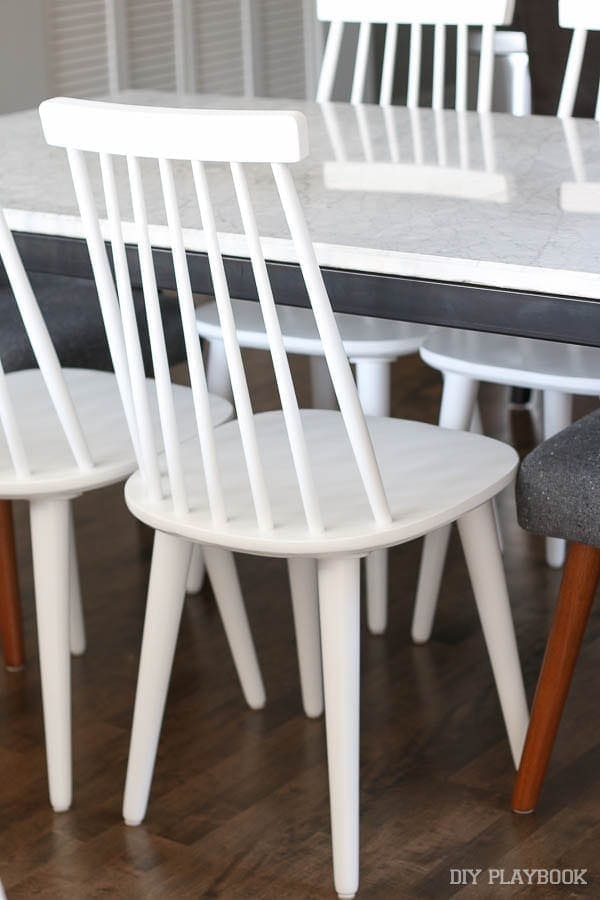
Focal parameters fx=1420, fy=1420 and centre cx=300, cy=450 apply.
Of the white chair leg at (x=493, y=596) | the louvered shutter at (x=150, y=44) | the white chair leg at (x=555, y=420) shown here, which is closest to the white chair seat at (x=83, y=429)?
the white chair leg at (x=493, y=596)

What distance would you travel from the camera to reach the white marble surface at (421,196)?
137 centimetres

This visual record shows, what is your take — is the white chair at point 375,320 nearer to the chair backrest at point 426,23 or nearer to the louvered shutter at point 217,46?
the chair backrest at point 426,23

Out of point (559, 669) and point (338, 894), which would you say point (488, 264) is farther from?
point (338, 894)

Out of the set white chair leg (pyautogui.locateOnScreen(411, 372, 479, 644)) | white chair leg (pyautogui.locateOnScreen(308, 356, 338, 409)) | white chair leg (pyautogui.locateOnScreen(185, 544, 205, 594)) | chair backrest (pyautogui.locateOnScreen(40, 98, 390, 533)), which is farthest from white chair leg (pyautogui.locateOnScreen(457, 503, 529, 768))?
white chair leg (pyautogui.locateOnScreen(308, 356, 338, 409))

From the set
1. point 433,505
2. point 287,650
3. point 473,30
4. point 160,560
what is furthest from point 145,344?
point 473,30

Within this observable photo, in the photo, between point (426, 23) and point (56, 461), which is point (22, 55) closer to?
point (426, 23)

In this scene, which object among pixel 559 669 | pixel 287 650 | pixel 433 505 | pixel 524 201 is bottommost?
pixel 287 650

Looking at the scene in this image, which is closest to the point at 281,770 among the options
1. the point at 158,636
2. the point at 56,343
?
the point at 158,636

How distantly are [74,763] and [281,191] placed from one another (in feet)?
2.81

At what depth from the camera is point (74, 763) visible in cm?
177

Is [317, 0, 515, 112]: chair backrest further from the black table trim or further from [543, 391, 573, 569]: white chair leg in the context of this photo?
the black table trim

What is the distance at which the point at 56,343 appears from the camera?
80.8 inches

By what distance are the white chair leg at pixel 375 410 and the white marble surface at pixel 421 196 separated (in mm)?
322

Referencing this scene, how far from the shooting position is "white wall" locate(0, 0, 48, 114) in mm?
3701
